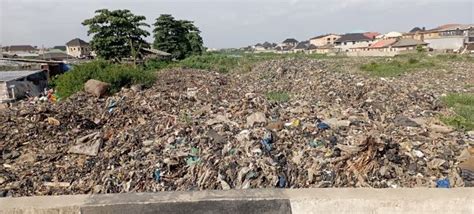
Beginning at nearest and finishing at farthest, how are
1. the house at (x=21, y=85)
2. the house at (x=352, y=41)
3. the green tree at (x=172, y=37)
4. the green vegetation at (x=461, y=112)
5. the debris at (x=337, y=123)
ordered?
the debris at (x=337, y=123)
the green vegetation at (x=461, y=112)
the house at (x=21, y=85)
the green tree at (x=172, y=37)
the house at (x=352, y=41)

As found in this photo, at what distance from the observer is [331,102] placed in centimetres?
956

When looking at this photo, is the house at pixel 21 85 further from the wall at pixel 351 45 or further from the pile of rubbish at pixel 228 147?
the wall at pixel 351 45

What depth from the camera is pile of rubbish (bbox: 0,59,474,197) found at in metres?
4.62

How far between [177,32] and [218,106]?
27.3 meters

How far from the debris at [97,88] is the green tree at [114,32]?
11964 mm

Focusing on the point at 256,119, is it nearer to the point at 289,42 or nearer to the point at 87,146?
the point at 87,146

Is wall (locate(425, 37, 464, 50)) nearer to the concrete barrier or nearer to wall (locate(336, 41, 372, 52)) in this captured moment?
wall (locate(336, 41, 372, 52))

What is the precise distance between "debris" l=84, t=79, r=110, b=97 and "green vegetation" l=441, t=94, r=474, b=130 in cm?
894

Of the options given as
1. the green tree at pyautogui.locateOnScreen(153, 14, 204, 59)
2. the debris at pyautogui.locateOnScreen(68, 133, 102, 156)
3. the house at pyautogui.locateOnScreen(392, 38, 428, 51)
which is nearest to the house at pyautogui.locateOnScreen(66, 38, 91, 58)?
the green tree at pyautogui.locateOnScreen(153, 14, 204, 59)

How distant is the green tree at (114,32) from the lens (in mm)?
23000

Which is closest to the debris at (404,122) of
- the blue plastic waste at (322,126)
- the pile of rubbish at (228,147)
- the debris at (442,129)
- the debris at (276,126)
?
the pile of rubbish at (228,147)

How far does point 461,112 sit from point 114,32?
2031 cm

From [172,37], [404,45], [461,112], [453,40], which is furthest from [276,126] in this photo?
[453,40]

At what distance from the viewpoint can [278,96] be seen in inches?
446
